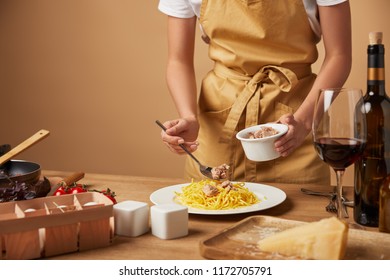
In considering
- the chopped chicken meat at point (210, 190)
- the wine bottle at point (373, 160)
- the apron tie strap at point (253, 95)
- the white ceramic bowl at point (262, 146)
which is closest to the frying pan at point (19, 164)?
the chopped chicken meat at point (210, 190)

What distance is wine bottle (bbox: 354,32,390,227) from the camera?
147 centimetres

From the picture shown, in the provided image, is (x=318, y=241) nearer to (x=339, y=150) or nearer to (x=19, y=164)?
(x=339, y=150)

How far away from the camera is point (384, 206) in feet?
4.55

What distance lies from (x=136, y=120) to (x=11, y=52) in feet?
3.27

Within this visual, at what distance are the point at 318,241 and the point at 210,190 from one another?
0.50 m

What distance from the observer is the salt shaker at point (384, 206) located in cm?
137

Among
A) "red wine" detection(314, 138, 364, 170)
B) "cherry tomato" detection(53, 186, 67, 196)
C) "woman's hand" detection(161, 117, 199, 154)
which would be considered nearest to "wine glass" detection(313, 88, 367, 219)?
"red wine" detection(314, 138, 364, 170)

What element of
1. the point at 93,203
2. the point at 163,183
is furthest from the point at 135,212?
the point at 163,183

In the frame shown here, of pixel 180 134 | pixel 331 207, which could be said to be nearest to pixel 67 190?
pixel 180 134

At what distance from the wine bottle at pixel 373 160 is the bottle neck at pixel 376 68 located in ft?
0.04

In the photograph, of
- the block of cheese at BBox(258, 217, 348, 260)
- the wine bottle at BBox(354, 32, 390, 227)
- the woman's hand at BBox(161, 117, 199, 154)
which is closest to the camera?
the block of cheese at BBox(258, 217, 348, 260)

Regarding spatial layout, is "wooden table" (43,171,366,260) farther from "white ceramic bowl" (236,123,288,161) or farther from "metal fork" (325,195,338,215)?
"white ceramic bowl" (236,123,288,161)

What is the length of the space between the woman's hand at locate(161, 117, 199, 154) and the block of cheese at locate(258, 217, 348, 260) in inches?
28.7
